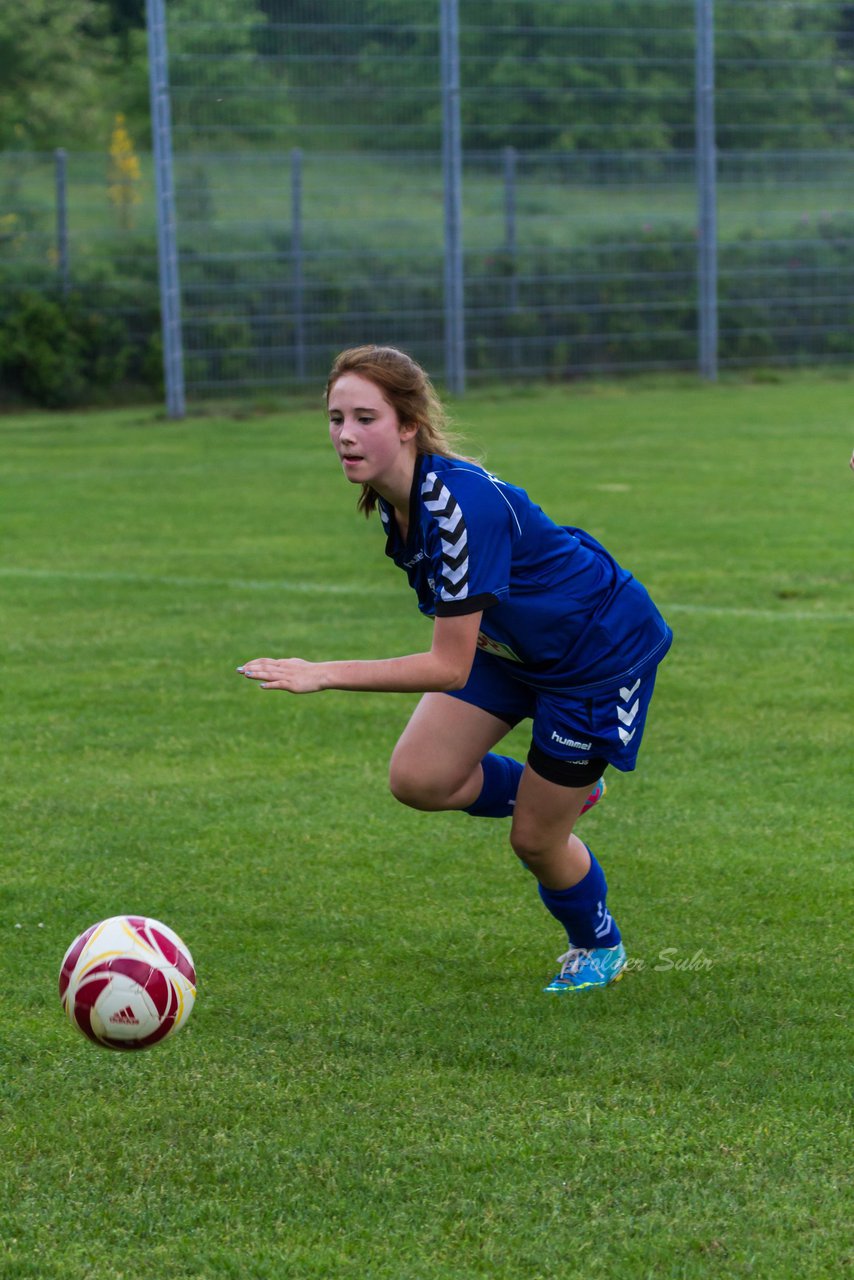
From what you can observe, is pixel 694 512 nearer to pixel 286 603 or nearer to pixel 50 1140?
pixel 286 603

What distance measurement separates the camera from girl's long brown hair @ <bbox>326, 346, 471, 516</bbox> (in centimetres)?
358

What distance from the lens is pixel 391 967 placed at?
4.11m

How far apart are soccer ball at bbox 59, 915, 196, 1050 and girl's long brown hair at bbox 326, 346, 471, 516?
1212 millimetres

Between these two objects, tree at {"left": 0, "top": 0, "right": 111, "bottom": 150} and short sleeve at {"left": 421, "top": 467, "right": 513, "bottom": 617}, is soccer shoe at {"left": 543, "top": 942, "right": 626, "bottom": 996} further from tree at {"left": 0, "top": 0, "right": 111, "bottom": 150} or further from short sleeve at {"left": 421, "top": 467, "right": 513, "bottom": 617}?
tree at {"left": 0, "top": 0, "right": 111, "bottom": 150}

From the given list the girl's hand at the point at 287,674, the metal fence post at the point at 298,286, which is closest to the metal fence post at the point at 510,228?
the metal fence post at the point at 298,286

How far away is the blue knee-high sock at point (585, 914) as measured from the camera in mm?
4020

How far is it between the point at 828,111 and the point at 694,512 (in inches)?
548

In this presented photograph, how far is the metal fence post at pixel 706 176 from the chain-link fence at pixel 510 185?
5cm

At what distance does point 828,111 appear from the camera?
2303 centimetres

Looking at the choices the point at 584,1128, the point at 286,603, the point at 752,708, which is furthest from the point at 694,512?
the point at 584,1128

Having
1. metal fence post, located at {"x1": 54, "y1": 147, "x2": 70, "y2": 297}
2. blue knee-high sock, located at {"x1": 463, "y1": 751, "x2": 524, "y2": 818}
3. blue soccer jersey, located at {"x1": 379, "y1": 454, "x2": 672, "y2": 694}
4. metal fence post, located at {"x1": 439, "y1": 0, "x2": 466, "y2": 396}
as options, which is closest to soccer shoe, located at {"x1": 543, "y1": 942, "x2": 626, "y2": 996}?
blue knee-high sock, located at {"x1": 463, "y1": 751, "x2": 524, "y2": 818}

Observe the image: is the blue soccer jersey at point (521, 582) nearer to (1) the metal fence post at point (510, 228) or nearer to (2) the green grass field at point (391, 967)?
(2) the green grass field at point (391, 967)

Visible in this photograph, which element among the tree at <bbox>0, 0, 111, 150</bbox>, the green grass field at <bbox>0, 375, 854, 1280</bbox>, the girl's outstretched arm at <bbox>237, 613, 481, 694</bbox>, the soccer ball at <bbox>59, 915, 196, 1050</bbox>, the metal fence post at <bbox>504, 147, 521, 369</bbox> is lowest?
the green grass field at <bbox>0, 375, 854, 1280</bbox>

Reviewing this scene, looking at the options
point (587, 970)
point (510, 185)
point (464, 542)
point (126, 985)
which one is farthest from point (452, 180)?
point (126, 985)
